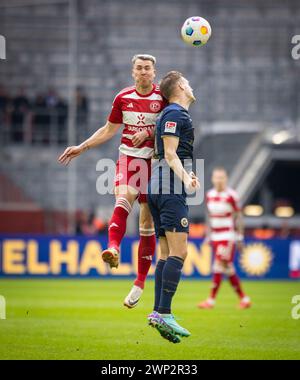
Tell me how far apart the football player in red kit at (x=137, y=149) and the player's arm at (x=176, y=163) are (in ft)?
Answer: 2.58

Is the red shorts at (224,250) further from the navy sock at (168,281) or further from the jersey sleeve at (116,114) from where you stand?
the navy sock at (168,281)

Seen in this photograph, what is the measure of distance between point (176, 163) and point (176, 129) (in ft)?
1.19

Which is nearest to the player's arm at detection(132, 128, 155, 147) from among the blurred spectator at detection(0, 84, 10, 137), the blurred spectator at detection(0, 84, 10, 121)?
the blurred spectator at detection(0, 84, 10, 137)

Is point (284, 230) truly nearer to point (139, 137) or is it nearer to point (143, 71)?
point (139, 137)

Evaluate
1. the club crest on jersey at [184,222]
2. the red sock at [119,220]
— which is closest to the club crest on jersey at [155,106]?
the red sock at [119,220]

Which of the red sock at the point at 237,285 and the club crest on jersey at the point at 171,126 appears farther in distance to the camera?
the red sock at the point at 237,285

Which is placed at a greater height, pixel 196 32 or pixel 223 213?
pixel 196 32

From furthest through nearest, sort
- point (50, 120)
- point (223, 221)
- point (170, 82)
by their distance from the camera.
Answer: point (50, 120) → point (223, 221) → point (170, 82)

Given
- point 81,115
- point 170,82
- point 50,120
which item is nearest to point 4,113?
point 50,120

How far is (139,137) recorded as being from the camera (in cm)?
982

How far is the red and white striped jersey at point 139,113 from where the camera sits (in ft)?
32.6

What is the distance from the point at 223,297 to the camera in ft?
57.7
